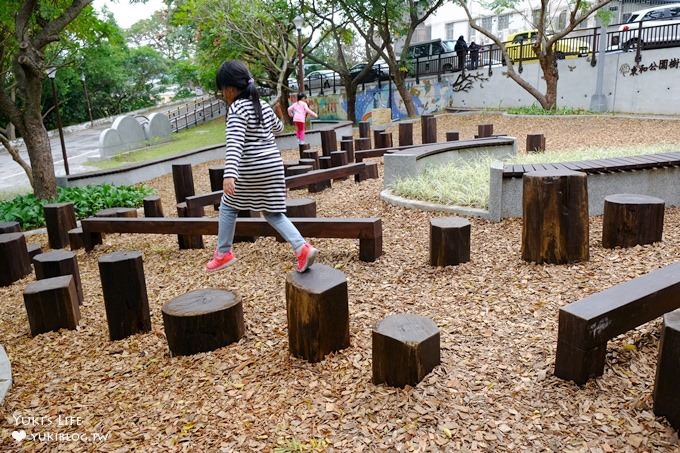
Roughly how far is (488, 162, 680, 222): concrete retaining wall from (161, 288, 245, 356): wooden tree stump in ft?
10.5

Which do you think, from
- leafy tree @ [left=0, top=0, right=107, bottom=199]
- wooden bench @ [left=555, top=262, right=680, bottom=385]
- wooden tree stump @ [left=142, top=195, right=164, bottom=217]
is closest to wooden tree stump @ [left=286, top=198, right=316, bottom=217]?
wooden tree stump @ [left=142, top=195, right=164, bottom=217]

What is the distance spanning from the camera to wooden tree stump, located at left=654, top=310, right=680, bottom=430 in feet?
7.16

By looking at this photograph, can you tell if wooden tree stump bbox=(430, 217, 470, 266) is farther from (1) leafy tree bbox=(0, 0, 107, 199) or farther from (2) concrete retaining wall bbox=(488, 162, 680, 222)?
(1) leafy tree bbox=(0, 0, 107, 199)

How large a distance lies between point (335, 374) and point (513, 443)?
1001 millimetres

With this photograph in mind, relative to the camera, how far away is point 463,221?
4613 millimetres

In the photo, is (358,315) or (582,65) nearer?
(358,315)

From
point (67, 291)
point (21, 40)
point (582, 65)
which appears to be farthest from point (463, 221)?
point (582, 65)

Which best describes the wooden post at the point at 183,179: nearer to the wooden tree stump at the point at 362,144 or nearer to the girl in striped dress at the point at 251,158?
the girl in striped dress at the point at 251,158

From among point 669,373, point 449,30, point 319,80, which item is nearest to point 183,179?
point 669,373

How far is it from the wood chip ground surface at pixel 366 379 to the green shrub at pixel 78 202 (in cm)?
455

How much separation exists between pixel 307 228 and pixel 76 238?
337cm

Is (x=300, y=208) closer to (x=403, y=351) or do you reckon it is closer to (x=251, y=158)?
(x=251, y=158)

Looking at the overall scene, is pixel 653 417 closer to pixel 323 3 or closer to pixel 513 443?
pixel 513 443

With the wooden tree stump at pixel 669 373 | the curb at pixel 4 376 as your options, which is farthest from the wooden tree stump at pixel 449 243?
the curb at pixel 4 376
